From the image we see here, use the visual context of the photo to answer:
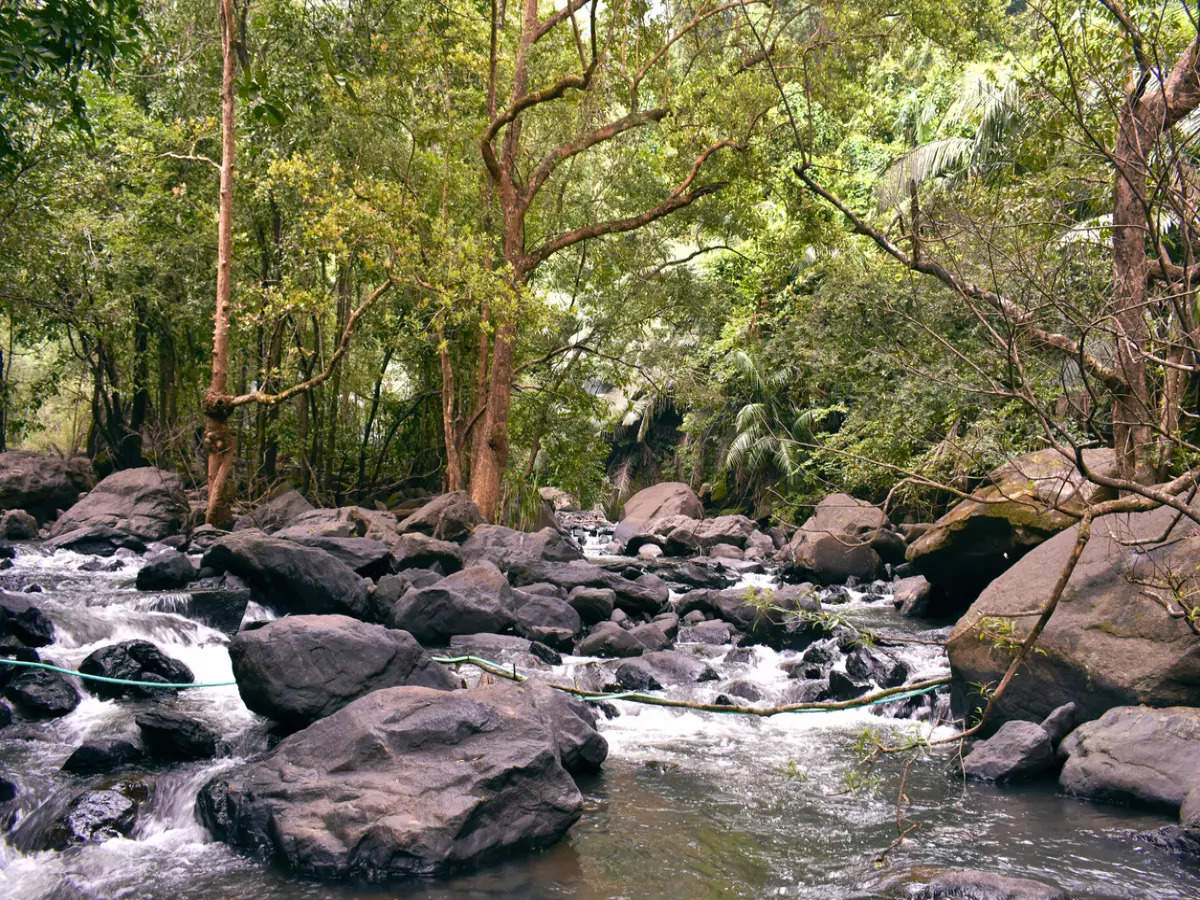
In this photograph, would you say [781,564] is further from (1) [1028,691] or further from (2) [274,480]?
(1) [1028,691]

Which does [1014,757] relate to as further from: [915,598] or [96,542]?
[96,542]

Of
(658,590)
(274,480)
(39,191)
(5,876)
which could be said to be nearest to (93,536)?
(274,480)

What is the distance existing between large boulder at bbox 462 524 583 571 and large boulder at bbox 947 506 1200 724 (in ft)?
22.3

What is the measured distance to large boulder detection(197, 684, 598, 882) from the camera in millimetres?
4359

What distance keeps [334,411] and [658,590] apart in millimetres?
8582

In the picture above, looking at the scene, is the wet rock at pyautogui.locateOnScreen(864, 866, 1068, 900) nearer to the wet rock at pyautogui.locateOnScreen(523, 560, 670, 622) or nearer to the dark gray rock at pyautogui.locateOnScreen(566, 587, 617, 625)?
the dark gray rock at pyautogui.locateOnScreen(566, 587, 617, 625)

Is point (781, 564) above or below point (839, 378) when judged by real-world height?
below

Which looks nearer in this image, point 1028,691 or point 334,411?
point 1028,691

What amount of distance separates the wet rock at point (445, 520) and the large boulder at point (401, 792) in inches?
333

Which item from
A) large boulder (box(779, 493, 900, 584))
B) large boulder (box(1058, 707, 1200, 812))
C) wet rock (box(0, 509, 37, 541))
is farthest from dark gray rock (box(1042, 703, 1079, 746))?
wet rock (box(0, 509, 37, 541))

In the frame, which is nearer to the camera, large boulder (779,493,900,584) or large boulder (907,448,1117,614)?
large boulder (907,448,1117,614)

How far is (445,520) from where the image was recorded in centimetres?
1371

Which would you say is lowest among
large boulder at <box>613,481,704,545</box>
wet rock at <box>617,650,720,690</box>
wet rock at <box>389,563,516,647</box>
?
wet rock at <box>617,650,720,690</box>

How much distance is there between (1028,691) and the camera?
6.34 meters
